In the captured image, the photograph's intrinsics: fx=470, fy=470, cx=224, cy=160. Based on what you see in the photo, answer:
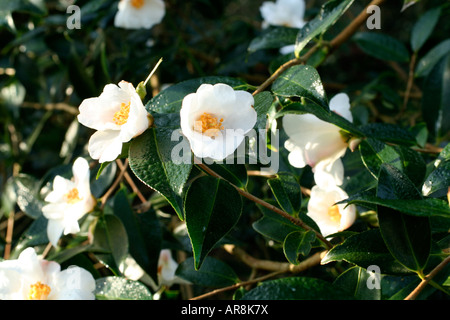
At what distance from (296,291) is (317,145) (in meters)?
0.25

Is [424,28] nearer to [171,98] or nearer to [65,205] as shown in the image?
[171,98]

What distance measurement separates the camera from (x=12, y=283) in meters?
0.72

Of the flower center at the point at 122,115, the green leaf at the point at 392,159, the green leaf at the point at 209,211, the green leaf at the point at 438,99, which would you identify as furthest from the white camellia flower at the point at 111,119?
the green leaf at the point at 438,99

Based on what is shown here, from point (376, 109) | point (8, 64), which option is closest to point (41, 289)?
point (8, 64)

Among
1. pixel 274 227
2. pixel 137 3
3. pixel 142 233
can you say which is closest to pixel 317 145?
pixel 274 227

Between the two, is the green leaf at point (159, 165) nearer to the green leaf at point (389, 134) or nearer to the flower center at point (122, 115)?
the flower center at point (122, 115)

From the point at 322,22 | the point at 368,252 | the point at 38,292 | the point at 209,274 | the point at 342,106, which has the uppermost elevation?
the point at 322,22

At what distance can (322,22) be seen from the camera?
2.62ft

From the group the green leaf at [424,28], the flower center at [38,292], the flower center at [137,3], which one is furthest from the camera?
the green leaf at [424,28]

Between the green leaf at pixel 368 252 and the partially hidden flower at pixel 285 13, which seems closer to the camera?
the green leaf at pixel 368 252

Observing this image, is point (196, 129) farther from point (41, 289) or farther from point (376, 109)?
point (376, 109)

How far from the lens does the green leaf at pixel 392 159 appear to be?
698 millimetres

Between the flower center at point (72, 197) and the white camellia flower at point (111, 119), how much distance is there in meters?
0.25
